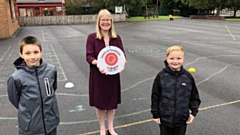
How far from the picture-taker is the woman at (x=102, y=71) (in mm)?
3225

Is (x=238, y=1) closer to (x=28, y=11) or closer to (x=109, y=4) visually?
(x=109, y=4)

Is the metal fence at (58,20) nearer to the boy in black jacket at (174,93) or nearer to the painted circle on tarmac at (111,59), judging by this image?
the painted circle on tarmac at (111,59)

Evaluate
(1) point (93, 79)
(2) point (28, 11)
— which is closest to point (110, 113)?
(1) point (93, 79)

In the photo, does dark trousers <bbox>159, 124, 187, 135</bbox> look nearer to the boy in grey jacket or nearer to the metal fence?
the boy in grey jacket

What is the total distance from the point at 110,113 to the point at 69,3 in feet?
139

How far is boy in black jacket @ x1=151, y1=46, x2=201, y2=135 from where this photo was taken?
2637 mm

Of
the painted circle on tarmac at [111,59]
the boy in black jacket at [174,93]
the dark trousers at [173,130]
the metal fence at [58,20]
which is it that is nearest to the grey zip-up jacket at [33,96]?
the painted circle on tarmac at [111,59]

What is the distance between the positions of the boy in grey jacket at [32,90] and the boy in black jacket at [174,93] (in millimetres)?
1206

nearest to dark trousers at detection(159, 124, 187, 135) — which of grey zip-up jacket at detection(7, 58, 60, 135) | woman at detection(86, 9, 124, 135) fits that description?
woman at detection(86, 9, 124, 135)

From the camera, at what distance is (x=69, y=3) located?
43.1 m

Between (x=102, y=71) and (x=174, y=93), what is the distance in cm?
103

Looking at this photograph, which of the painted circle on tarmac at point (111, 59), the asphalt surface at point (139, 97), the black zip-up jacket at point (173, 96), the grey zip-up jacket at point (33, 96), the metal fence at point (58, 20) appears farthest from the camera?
the metal fence at point (58, 20)

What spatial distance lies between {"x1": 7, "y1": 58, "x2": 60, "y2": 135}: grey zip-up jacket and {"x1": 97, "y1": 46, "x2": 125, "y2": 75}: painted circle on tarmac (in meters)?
0.79

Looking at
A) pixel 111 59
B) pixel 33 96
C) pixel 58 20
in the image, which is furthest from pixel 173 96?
pixel 58 20
